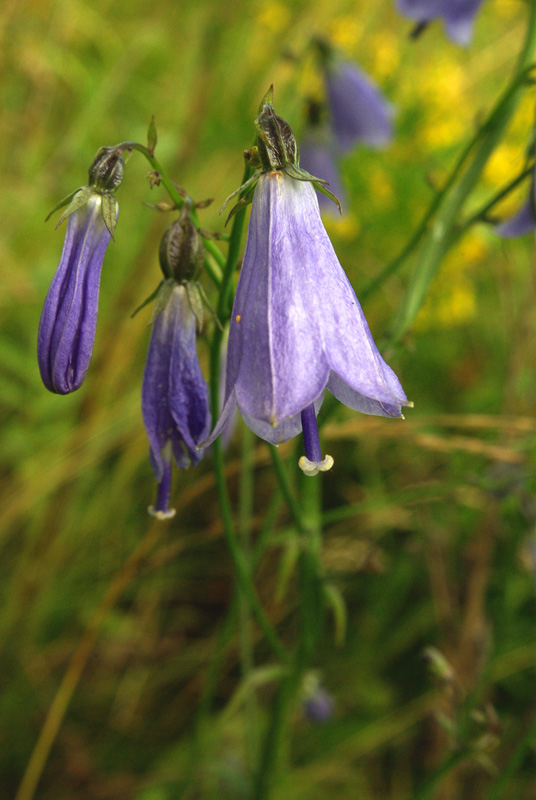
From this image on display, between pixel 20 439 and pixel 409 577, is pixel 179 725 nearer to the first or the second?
pixel 409 577

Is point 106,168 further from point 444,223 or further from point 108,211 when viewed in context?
point 444,223

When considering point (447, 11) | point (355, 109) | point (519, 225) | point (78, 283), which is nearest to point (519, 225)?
point (519, 225)

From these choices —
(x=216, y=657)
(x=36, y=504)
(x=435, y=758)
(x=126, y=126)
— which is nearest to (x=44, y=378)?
(x=216, y=657)

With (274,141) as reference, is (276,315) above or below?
below

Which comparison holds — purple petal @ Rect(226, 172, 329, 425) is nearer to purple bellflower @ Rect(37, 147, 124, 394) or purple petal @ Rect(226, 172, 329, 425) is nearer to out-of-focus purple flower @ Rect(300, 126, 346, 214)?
purple bellflower @ Rect(37, 147, 124, 394)

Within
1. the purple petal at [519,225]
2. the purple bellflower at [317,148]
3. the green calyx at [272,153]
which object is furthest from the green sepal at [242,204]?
the purple bellflower at [317,148]

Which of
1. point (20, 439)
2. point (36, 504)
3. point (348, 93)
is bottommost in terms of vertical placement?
point (36, 504)

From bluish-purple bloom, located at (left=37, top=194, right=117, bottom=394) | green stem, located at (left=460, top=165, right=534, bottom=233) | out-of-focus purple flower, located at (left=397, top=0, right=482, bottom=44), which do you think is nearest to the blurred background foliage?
green stem, located at (left=460, top=165, right=534, bottom=233)
